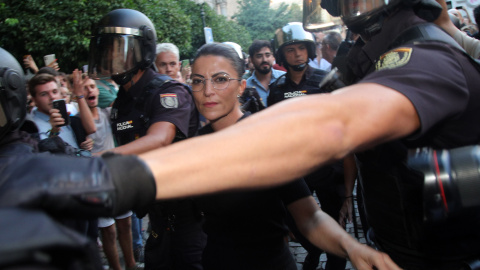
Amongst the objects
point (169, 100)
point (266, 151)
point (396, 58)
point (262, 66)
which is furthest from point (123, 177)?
point (262, 66)

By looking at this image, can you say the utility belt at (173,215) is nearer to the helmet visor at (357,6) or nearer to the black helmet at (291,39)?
the helmet visor at (357,6)

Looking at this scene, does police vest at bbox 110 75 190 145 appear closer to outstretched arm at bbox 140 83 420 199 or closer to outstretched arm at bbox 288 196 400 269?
outstretched arm at bbox 288 196 400 269

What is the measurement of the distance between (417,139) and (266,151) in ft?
2.44

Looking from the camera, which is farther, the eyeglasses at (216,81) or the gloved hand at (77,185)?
the eyeglasses at (216,81)

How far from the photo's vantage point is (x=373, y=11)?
5.60ft

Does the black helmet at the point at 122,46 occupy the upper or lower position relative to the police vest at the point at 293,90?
upper

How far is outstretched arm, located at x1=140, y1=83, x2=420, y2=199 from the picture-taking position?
2.56 ft

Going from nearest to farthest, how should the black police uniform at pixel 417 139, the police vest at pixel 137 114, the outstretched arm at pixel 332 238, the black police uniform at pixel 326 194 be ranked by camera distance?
the black police uniform at pixel 417 139, the outstretched arm at pixel 332 238, the police vest at pixel 137 114, the black police uniform at pixel 326 194

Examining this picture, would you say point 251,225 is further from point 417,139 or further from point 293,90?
point 293,90

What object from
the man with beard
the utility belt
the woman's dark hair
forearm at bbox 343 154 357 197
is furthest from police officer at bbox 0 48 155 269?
the man with beard

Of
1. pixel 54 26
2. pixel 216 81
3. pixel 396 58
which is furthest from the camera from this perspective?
pixel 54 26

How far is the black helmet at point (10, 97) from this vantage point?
211 centimetres

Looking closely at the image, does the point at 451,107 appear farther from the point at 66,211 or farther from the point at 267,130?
the point at 66,211

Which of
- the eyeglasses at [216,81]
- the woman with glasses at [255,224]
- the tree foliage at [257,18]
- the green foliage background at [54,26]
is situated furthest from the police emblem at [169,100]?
the tree foliage at [257,18]
